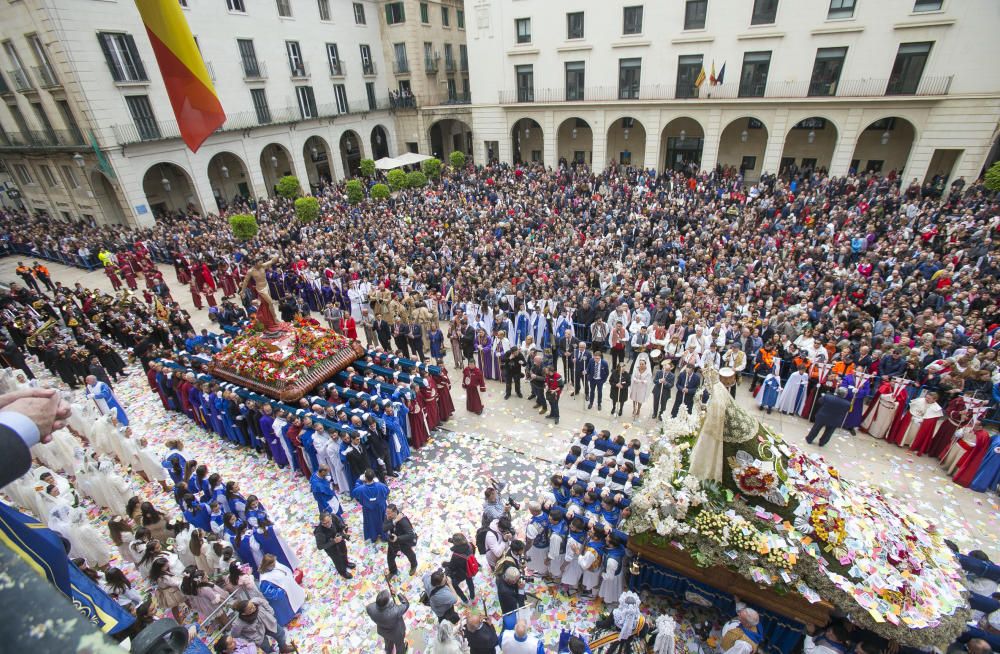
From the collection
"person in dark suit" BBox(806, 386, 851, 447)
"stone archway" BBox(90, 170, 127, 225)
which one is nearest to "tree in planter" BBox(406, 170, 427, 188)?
"stone archway" BBox(90, 170, 127, 225)

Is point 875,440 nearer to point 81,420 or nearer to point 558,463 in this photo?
point 558,463

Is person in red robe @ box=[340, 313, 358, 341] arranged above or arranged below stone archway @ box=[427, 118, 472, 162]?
below

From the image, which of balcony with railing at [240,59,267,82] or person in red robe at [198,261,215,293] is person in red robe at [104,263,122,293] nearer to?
person in red robe at [198,261,215,293]

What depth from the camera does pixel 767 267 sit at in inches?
619

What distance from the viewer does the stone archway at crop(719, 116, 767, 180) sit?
29.9 metres

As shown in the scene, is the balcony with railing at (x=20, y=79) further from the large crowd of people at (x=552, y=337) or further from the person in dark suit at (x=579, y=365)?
the person in dark suit at (x=579, y=365)

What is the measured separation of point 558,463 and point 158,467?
27.4 feet

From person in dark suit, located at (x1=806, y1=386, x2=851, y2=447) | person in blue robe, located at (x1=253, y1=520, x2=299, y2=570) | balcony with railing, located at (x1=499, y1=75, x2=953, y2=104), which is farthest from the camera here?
balcony with railing, located at (x1=499, y1=75, x2=953, y2=104)

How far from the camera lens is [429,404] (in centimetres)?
1123


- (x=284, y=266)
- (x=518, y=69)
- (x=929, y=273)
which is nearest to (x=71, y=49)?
(x=284, y=266)

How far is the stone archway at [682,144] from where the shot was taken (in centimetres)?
3136

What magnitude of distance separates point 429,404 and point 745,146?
94.6ft

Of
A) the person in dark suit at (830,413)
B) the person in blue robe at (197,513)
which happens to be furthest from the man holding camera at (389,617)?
the person in dark suit at (830,413)

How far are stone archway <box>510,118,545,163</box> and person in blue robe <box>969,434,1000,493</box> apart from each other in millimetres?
32900
